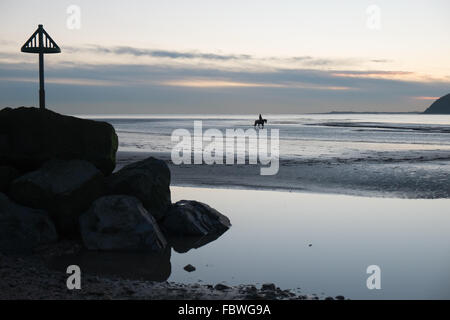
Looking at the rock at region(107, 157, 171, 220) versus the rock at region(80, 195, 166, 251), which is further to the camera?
the rock at region(107, 157, 171, 220)

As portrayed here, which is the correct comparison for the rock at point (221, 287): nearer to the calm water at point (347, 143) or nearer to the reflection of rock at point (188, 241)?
the reflection of rock at point (188, 241)

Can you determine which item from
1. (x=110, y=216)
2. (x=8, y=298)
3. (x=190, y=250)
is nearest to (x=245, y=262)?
(x=190, y=250)

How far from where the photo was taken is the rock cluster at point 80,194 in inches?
370

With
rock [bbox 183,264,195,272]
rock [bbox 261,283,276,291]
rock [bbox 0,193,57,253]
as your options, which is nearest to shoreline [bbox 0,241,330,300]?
rock [bbox 261,283,276,291]

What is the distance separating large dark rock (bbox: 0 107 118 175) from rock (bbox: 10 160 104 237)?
24.1 inches

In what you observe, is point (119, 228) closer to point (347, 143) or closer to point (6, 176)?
point (6, 176)

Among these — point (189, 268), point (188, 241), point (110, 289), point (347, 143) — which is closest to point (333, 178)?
point (188, 241)

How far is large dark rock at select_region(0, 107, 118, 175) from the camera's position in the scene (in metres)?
11.0

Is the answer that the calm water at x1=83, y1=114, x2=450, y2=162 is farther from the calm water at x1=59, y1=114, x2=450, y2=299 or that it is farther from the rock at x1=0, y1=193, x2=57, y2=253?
the rock at x1=0, y1=193, x2=57, y2=253

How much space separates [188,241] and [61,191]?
288 centimetres

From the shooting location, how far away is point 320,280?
24.2 ft
